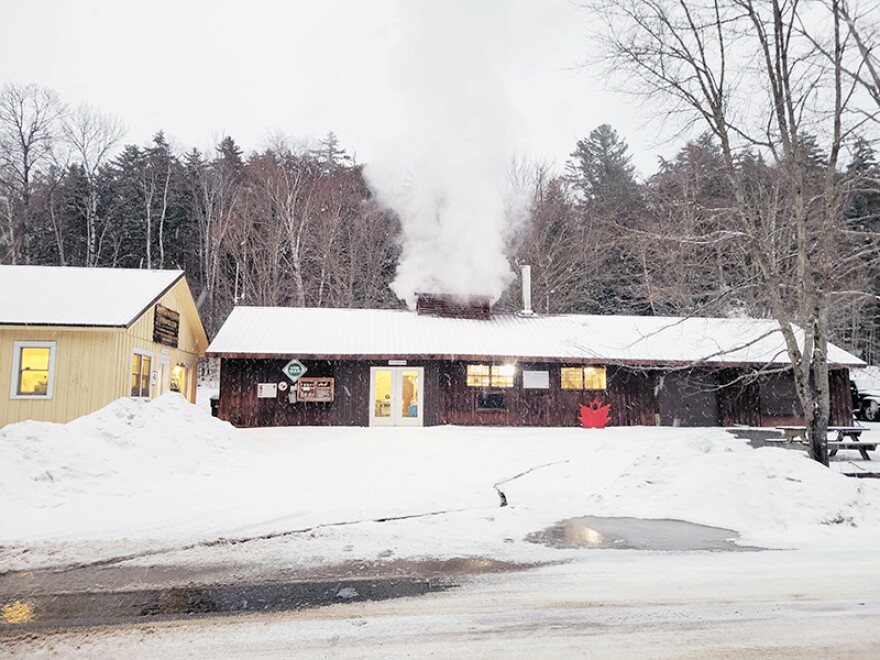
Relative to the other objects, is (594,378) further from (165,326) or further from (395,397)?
(165,326)

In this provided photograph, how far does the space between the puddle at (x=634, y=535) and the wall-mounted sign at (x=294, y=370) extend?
42.6ft

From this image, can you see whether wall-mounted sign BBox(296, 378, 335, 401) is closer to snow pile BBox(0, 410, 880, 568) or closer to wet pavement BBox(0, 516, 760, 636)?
snow pile BBox(0, 410, 880, 568)

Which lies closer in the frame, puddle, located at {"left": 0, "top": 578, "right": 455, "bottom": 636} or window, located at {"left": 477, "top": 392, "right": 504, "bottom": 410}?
puddle, located at {"left": 0, "top": 578, "right": 455, "bottom": 636}

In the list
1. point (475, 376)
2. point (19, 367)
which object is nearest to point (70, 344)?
point (19, 367)

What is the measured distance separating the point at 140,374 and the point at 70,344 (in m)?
2.07

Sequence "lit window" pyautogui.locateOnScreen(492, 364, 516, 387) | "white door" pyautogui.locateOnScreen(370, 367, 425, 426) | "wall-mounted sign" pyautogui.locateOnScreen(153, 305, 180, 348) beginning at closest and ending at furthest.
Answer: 1. "wall-mounted sign" pyautogui.locateOnScreen(153, 305, 180, 348)
2. "white door" pyautogui.locateOnScreen(370, 367, 425, 426)
3. "lit window" pyautogui.locateOnScreen(492, 364, 516, 387)

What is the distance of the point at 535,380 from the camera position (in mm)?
19203

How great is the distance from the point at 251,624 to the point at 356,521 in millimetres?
3007

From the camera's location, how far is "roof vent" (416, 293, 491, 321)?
72.2ft

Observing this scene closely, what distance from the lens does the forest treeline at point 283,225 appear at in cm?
3009

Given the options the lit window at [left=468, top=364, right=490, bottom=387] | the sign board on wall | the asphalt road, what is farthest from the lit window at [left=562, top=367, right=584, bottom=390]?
the asphalt road

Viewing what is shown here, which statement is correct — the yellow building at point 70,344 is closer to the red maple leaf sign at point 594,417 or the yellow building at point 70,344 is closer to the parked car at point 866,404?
the red maple leaf sign at point 594,417

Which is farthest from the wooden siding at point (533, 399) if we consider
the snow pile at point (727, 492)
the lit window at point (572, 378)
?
the snow pile at point (727, 492)

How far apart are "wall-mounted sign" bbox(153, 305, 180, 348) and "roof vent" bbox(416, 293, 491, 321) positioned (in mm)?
8962
